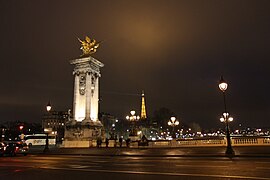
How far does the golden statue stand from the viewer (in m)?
54.1

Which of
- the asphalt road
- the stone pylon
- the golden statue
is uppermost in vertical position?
the golden statue

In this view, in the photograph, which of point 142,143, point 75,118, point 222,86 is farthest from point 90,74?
point 222,86

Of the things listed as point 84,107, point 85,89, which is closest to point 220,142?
point 84,107

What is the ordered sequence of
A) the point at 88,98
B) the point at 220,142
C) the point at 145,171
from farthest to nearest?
the point at 88,98 → the point at 220,142 → the point at 145,171

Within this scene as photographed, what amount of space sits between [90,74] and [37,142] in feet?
103

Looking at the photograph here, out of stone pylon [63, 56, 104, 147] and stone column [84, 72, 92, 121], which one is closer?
stone pylon [63, 56, 104, 147]

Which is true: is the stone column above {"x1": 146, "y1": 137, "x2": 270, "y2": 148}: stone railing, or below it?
above

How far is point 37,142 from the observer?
69.1 m

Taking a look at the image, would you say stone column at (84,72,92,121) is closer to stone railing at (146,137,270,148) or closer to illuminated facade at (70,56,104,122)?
illuminated facade at (70,56,104,122)

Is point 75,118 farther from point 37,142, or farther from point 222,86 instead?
point 222,86

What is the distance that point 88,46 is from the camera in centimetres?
5444

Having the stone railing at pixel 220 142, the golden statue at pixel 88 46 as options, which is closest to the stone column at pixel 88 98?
the golden statue at pixel 88 46

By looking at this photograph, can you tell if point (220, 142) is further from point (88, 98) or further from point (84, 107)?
point (84, 107)

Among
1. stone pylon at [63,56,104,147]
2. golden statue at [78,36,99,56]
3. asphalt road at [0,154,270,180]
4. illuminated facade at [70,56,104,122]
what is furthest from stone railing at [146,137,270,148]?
golden statue at [78,36,99,56]
